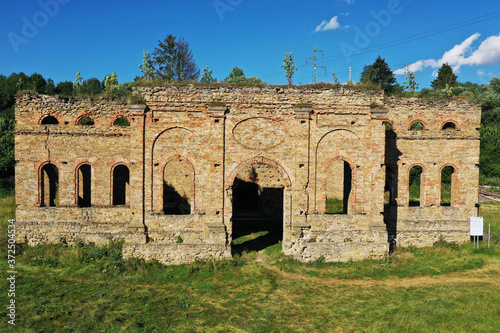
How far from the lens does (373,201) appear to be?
508 inches

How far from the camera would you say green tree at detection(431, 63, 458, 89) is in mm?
57781

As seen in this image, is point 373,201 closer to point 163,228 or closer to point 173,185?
point 163,228

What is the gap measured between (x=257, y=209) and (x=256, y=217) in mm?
2109

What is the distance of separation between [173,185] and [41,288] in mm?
10275

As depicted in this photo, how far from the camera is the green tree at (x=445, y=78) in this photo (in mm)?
57781

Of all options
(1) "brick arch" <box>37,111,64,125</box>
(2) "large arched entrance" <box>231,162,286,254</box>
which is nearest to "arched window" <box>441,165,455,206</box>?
(2) "large arched entrance" <box>231,162,286,254</box>

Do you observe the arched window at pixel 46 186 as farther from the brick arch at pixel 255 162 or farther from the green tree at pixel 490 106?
the green tree at pixel 490 106

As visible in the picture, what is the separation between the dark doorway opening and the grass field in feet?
4.58

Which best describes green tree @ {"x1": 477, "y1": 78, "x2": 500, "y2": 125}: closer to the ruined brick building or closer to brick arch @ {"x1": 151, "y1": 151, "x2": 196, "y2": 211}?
the ruined brick building

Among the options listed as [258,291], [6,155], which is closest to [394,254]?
[258,291]

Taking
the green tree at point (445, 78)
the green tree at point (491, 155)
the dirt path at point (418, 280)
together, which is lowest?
the dirt path at point (418, 280)

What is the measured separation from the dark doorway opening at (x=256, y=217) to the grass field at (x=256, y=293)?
1.40m

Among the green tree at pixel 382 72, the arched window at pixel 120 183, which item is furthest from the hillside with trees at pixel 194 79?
the arched window at pixel 120 183

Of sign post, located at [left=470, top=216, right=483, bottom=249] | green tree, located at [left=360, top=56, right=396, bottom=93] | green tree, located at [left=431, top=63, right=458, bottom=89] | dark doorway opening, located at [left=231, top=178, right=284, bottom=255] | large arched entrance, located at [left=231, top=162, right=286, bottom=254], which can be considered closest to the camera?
sign post, located at [left=470, top=216, right=483, bottom=249]
